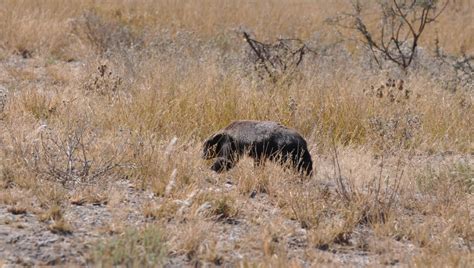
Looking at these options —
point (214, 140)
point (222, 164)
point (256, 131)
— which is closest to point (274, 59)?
point (214, 140)

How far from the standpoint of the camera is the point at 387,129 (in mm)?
6398

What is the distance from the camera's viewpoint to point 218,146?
18.7ft

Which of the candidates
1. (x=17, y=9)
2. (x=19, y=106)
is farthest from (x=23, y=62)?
(x=19, y=106)

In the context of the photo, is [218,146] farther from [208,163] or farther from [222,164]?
[222,164]

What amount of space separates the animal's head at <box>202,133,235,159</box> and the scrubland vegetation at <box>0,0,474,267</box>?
14cm

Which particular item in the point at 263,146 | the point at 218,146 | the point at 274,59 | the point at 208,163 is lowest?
the point at 208,163

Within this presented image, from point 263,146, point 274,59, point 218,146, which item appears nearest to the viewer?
point 263,146

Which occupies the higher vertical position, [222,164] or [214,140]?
[214,140]

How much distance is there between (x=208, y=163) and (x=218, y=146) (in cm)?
16

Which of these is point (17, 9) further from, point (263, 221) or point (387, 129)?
point (263, 221)

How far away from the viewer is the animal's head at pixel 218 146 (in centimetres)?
554

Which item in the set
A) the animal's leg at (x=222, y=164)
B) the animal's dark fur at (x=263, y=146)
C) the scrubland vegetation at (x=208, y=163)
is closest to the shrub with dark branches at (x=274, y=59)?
the scrubland vegetation at (x=208, y=163)

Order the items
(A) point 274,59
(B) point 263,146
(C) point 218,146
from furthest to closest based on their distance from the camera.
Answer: (A) point 274,59 → (C) point 218,146 → (B) point 263,146

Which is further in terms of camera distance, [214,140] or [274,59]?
[274,59]
